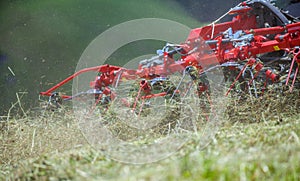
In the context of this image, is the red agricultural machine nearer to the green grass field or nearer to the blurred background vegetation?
the green grass field

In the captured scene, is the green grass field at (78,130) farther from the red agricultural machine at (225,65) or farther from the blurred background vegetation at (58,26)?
the red agricultural machine at (225,65)

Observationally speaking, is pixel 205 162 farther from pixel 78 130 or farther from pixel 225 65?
pixel 225 65

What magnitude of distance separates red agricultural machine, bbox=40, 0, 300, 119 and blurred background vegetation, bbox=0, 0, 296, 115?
7.38 feet

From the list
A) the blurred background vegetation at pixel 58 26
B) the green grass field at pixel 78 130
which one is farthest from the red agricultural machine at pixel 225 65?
the blurred background vegetation at pixel 58 26

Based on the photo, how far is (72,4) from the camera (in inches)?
246

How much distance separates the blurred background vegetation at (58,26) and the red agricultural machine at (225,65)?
2.25 metres

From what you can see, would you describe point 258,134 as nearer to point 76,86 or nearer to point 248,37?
point 248,37

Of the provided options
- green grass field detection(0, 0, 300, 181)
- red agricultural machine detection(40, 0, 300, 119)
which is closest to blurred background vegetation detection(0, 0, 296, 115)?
green grass field detection(0, 0, 300, 181)

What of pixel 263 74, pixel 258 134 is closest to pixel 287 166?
pixel 258 134

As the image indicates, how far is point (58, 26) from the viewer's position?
20.7 feet

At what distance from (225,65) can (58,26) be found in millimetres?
3753

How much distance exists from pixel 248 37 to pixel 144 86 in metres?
0.91

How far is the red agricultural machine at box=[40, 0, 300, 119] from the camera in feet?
10.1

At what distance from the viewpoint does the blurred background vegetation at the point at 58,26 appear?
245 inches
